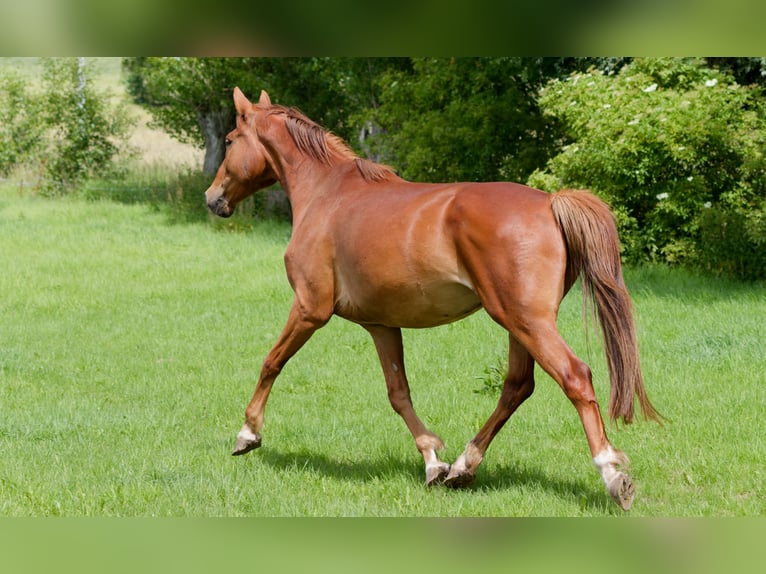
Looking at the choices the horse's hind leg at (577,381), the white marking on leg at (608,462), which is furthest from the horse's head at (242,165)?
the white marking on leg at (608,462)

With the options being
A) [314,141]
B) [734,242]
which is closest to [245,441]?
[314,141]

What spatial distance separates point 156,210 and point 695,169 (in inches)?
512

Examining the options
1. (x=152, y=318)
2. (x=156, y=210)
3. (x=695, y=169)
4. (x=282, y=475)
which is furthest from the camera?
(x=156, y=210)

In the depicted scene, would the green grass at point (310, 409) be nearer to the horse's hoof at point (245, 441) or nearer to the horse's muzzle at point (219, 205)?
the horse's hoof at point (245, 441)

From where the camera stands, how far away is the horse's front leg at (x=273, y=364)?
6.28 meters

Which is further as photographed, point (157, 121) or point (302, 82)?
point (157, 121)

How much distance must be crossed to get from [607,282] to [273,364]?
2.43 m

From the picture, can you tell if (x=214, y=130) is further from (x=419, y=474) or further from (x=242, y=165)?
(x=419, y=474)

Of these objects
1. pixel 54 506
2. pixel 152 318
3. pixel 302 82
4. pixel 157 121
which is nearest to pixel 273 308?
pixel 152 318

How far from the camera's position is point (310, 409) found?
826 centimetres

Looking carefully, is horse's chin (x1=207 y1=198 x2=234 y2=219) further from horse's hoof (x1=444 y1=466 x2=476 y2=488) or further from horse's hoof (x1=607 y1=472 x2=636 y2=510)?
horse's hoof (x1=607 y1=472 x2=636 y2=510)

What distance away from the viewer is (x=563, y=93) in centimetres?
1545

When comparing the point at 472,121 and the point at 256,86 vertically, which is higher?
the point at 256,86
